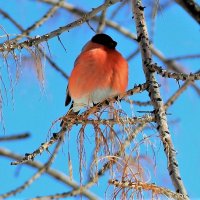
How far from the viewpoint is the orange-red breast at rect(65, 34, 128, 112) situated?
67.2 inches

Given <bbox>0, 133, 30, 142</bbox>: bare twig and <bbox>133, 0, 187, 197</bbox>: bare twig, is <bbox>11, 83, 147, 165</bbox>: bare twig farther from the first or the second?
<bbox>0, 133, 30, 142</bbox>: bare twig

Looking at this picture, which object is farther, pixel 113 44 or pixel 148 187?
pixel 113 44

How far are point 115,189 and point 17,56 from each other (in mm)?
444

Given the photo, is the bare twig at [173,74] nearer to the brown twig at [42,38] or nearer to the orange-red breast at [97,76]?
the brown twig at [42,38]

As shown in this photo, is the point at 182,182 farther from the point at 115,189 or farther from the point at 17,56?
the point at 17,56

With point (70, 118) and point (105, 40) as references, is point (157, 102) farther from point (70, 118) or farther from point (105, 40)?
point (105, 40)

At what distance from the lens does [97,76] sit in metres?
1.72

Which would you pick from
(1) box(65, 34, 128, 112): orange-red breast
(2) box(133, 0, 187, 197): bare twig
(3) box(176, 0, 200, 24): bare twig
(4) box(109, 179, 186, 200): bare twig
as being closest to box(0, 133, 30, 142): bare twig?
(1) box(65, 34, 128, 112): orange-red breast

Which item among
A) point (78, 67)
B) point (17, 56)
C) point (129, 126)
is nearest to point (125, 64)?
point (78, 67)

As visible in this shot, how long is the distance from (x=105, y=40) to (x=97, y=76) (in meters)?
0.45

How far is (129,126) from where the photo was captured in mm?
1087

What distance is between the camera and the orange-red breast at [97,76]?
1706 millimetres

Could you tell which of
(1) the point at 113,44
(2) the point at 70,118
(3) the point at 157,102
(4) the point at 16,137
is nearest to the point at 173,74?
(3) the point at 157,102

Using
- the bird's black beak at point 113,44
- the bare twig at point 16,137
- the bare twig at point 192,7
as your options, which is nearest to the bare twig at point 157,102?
the bare twig at point 192,7
